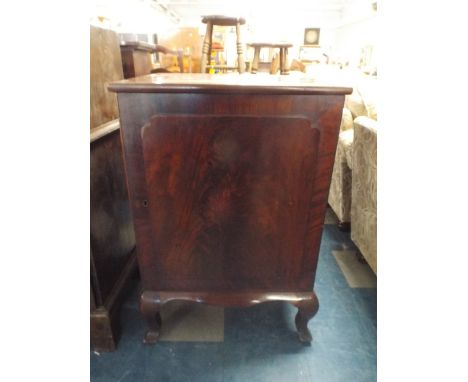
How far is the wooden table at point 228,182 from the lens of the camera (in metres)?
0.70

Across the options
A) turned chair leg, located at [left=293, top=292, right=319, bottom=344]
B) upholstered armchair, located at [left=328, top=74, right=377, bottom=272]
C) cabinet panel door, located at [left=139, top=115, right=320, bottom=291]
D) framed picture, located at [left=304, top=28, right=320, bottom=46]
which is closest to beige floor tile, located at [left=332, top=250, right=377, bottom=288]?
upholstered armchair, located at [left=328, top=74, right=377, bottom=272]

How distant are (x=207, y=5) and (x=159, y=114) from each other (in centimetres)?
1036

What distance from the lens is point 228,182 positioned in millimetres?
774

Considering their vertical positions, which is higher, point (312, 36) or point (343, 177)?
point (312, 36)

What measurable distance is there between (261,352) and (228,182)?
1.93 ft

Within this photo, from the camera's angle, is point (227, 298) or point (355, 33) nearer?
point (227, 298)

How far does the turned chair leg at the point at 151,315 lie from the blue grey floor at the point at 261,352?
0.03 m

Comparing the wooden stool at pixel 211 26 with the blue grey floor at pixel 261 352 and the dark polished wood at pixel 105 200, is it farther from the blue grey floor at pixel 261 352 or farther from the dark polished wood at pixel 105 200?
the blue grey floor at pixel 261 352

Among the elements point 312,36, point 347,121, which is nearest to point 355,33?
point 312,36

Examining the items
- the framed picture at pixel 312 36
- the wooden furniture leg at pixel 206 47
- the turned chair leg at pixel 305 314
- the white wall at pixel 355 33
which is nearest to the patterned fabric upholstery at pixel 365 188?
the turned chair leg at pixel 305 314

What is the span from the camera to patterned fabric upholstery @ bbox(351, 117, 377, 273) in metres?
1.16

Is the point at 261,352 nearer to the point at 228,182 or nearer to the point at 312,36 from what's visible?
the point at 228,182
